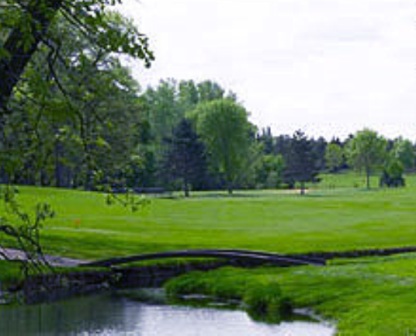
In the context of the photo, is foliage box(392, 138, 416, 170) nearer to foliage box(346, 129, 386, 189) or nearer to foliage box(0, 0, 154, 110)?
foliage box(346, 129, 386, 189)

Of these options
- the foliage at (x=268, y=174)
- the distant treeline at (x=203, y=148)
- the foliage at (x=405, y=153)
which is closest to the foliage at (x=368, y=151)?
the distant treeline at (x=203, y=148)

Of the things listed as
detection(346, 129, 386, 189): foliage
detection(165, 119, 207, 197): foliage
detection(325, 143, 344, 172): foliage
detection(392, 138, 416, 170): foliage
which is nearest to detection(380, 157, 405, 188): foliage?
detection(346, 129, 386, 189): foliage

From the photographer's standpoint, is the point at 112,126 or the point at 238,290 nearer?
the point at 112,126

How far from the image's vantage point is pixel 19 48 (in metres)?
7.22

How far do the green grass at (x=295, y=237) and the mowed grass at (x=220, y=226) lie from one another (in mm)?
48

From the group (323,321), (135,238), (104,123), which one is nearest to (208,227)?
(135,238)

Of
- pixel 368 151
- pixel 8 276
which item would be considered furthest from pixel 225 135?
pixel 8 276

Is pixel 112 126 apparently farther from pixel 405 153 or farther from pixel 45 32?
pixel 405 153

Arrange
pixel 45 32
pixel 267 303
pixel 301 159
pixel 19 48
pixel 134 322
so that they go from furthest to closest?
pixel 301 159 → pixel 267 303 → pixel 134 322 → pixel 19 48 → pixel 45 32

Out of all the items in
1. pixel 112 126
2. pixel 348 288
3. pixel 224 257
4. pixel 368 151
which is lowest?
pixel 348 288

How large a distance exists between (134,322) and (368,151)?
135m

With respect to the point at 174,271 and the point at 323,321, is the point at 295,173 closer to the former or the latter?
the point at 174,271

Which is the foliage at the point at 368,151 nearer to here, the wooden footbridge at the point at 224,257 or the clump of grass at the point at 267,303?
the wooden footbridge at the point at 224,257

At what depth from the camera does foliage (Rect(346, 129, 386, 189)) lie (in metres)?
153
